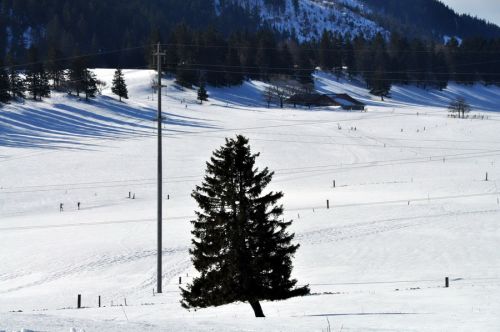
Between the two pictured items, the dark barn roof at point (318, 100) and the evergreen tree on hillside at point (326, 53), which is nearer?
the dark barn roof at point (318, 100)

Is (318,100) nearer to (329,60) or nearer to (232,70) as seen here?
(232,70)

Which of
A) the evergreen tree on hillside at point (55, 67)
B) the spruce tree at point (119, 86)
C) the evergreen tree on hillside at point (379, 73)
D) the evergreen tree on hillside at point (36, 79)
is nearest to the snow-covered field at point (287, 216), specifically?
the spruce tree at point (119, 86)

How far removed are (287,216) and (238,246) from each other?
21697mm

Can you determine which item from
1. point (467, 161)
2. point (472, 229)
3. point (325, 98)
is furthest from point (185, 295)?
point (325, 98)

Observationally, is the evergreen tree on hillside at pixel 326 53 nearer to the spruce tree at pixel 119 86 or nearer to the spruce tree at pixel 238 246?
the spruce tree at pixel 119 86

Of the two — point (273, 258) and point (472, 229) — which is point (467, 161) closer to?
point (472, 229)

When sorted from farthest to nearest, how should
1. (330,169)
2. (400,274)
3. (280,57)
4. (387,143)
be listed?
1. (280,57)
2. (387,143)
3. (330,169)
4. (400,274)

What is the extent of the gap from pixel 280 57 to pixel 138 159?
82192 millimetres

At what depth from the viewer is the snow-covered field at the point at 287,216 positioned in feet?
55.8

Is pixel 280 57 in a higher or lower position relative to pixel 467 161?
higher

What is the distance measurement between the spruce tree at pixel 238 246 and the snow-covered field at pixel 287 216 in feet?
2.43

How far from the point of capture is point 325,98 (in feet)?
388

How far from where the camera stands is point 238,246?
53.4 ft

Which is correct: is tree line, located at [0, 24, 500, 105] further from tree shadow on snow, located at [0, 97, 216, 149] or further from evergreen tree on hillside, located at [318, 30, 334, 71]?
tree shadow on snow, located at [0, 97, 216, 149]
